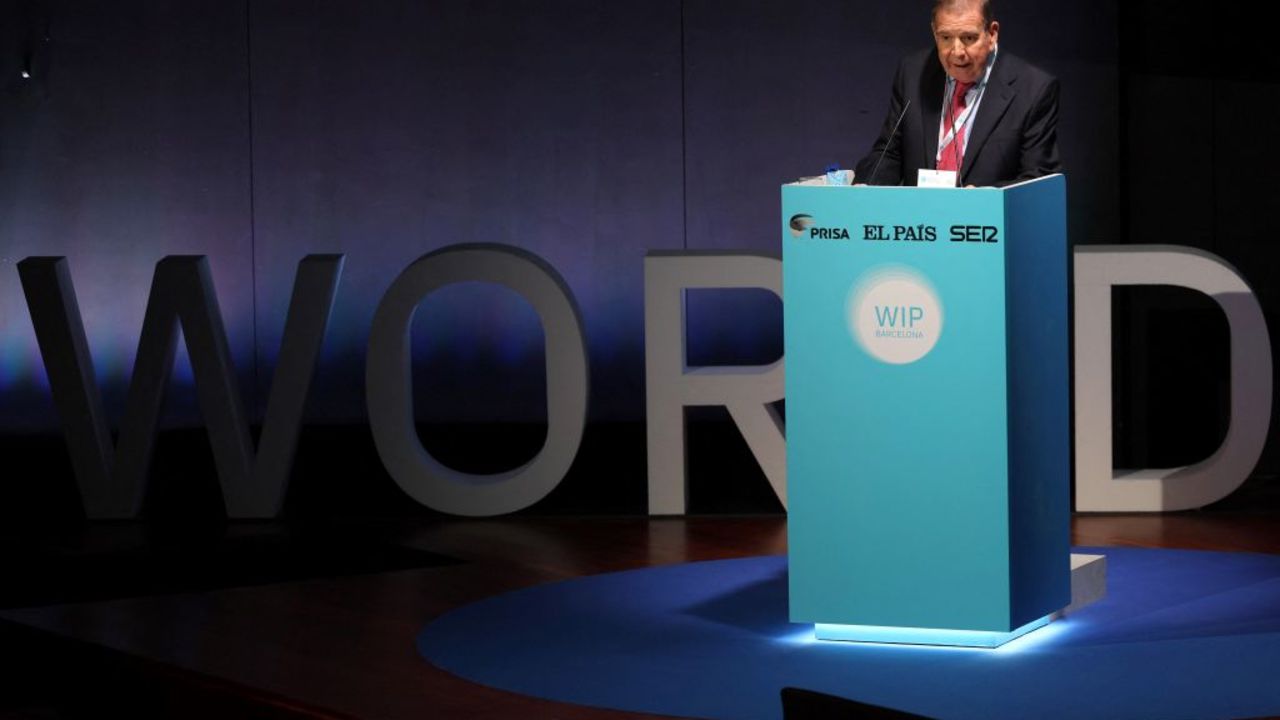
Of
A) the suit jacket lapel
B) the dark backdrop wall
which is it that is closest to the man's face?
the suit jacket lapel

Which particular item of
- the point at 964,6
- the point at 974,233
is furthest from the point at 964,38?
the point at 974,233

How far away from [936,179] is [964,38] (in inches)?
14.2

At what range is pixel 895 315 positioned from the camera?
379 cm

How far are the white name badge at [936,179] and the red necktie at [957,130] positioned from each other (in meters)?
0.35

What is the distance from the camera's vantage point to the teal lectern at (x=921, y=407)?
12.3 ft

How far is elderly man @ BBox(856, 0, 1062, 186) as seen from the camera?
387 centimetres

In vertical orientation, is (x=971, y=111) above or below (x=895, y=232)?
above

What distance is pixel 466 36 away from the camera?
28.7ft

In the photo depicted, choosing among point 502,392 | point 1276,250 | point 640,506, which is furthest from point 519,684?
point 502,392

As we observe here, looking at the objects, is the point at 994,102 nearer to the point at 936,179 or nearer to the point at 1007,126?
the point at 1007,126

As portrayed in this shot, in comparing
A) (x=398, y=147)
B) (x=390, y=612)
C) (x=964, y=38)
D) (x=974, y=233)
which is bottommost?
(x=390, y=612)

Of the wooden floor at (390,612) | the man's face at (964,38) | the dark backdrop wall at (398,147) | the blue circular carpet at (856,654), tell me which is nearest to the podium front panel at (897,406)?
the blue circular carpet at (856,654)

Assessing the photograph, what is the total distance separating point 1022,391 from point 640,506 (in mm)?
3097

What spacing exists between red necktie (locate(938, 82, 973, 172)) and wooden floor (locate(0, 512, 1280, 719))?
1594 millimetres
